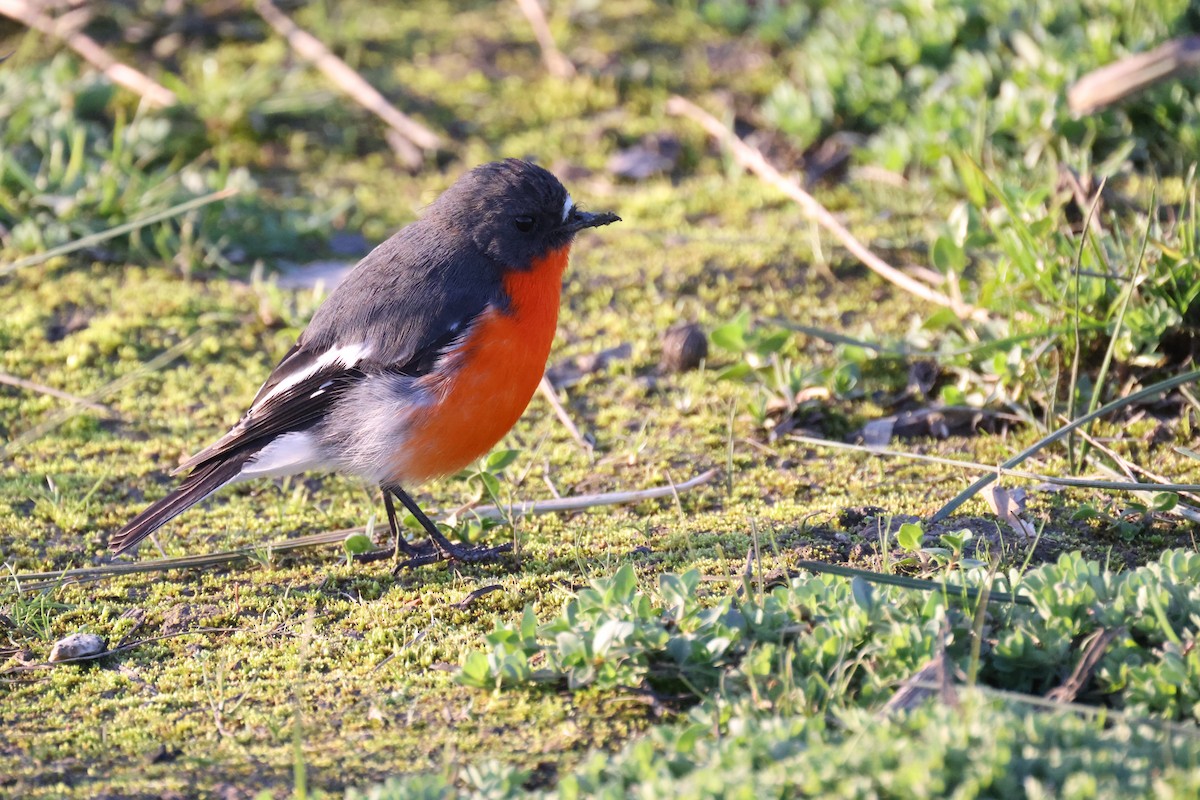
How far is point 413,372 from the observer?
4.62m

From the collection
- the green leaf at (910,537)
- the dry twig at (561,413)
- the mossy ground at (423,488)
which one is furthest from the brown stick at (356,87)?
the green leaf at (910,537)

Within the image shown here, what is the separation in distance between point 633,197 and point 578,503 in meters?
2.96

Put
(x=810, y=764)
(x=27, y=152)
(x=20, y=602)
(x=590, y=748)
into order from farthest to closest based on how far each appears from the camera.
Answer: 1. (x=27, y=152)
2. (x=20, y=602)
3. (x=590, y=748)
4. (x=810, y=764)

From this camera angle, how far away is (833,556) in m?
3.98

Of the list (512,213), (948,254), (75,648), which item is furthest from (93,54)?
(948,254)

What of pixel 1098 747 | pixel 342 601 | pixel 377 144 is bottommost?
pixel 342 601

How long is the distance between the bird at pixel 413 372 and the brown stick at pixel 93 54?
3.47 meters

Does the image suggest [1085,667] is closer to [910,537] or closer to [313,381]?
[910,537]

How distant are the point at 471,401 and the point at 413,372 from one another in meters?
0.29

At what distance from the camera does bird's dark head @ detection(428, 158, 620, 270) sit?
490 cm

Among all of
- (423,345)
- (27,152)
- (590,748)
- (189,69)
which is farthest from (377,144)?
(590,748)

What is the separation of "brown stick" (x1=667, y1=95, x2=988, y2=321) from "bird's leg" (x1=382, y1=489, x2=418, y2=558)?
2.50 metres

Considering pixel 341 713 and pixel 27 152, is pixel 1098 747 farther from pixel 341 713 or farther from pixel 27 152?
pixel 27 152

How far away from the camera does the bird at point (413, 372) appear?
177 inches
